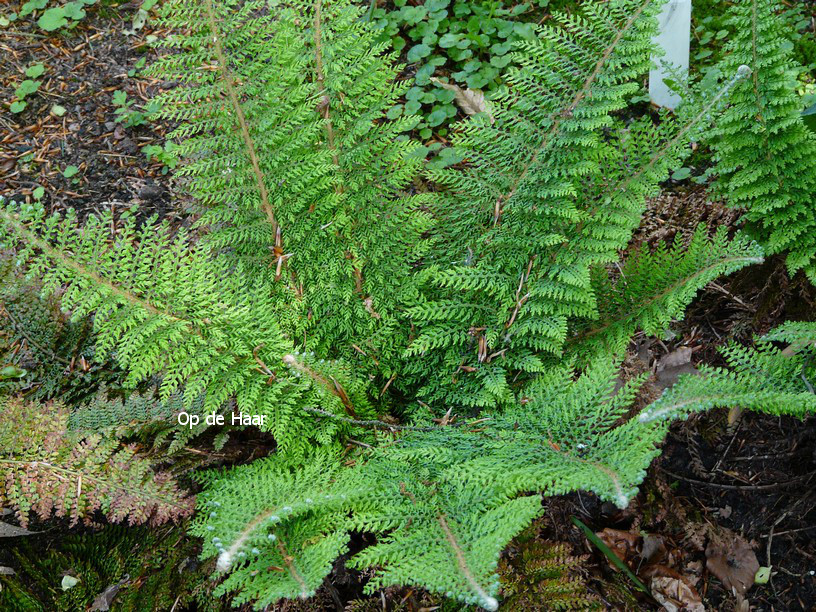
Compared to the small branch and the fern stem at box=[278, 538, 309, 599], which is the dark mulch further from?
the small branch

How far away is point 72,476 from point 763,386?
2.02 meters

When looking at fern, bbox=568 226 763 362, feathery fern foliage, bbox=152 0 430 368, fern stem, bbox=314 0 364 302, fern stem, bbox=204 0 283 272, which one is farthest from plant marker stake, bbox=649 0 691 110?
fern stem, bbox=204 0 283 272

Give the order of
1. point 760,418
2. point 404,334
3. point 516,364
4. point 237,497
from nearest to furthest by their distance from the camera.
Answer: point 237,497 → point 516,364 → point 404,334 → point 760,418

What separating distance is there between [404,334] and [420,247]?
0.34 m

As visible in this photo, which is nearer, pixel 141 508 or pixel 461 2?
pixel 141 508

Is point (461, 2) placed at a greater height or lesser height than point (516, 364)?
greater

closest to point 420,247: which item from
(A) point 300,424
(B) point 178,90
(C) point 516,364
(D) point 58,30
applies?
(C) point 516,364

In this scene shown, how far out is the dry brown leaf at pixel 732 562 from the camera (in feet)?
7.89

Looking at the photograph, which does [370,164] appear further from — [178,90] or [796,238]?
[796,238]

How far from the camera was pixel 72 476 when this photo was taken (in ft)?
6.54

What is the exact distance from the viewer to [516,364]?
230 centimetres

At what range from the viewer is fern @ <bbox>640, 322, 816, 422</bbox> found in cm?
158

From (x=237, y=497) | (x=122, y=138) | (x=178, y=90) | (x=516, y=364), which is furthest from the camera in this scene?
(x=122, y=138)

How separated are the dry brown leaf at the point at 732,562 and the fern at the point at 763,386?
75 cm
